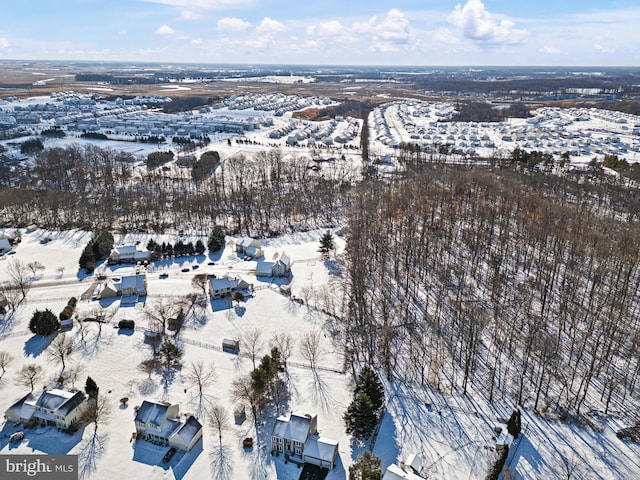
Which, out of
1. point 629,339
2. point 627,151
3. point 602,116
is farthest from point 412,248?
point 602,116

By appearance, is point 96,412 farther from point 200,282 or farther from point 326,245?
point 326,245

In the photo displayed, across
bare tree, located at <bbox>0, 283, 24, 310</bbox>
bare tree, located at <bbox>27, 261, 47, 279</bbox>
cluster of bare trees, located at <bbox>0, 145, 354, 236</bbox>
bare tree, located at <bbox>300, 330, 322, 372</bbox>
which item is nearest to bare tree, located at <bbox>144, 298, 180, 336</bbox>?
bare tree, located at <bbox>300, 330, 322, 372</bbox>

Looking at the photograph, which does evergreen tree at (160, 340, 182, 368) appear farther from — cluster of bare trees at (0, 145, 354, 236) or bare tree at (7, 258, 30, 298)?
cluster of bare trees at (0, 145, 354, 236)

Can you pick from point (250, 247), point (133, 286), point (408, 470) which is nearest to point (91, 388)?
point (133, 286)

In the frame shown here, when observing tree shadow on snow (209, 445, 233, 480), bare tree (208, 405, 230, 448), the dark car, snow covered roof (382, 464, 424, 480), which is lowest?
tree shadow on snow (209, 445, 233, 480)

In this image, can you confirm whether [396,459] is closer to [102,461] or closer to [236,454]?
[236,454]

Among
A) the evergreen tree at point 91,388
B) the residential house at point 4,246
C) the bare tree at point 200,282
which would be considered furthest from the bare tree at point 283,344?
the residential house at point 4,246
